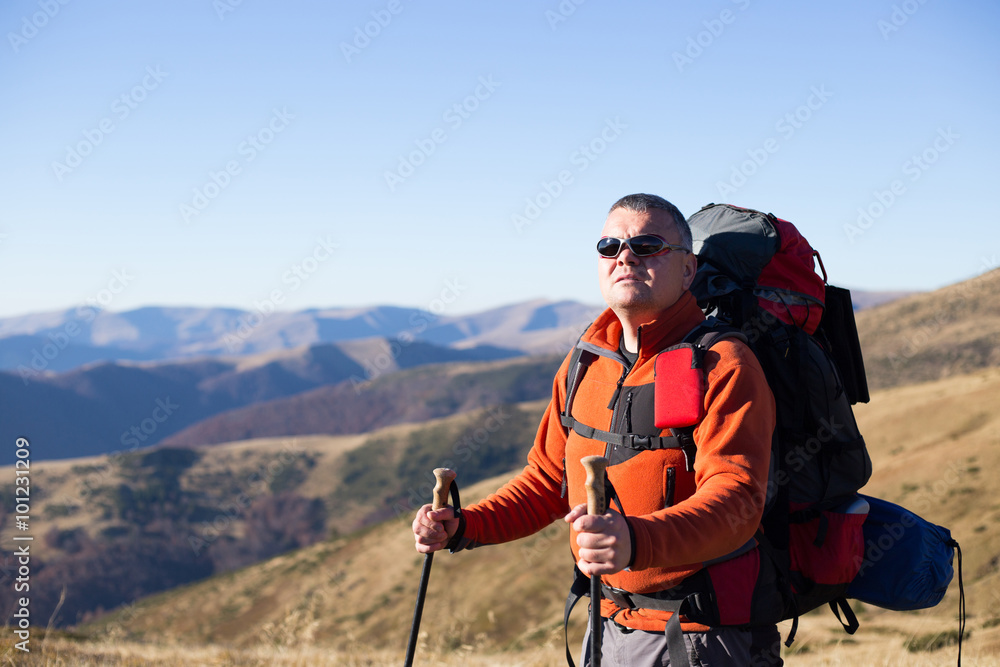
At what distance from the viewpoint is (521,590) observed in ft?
91.4

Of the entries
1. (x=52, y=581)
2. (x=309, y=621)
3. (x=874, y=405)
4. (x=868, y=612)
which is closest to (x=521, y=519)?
(x=309, y=621)

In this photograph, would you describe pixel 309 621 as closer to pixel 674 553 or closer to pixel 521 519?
pixel 521 519

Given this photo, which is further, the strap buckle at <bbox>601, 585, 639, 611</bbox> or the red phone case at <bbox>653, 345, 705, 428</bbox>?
the strap buckle at <bbox>601, 585, 639, 611</bbox>

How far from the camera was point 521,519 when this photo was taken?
334 centimetres

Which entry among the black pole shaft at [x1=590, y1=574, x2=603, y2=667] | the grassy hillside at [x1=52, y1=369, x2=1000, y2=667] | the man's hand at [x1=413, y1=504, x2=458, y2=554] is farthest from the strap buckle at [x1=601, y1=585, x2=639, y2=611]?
the grassy hillside at [x1=52, y1=369, x2=1000, y2=667]

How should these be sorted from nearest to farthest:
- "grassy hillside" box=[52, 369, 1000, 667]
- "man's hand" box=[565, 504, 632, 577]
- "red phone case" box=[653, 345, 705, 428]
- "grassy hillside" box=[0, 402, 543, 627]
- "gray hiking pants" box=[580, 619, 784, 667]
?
"man's hand" box=[565, 504, 632, 577], "red phone case" box=[653, 345, 705, 428], "gray hiking pants" box=[580, 619, 784, 667], "grassy hillside" box=[52, 369, 1000, 667], "grassy hillside" box=[0, 402, 543, 627]

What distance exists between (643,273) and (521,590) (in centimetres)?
2686

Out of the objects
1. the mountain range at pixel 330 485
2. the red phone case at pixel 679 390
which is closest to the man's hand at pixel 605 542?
the red phone case at pixel 679 390

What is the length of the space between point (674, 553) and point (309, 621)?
692 centimetres

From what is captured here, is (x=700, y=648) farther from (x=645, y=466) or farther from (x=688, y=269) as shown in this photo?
(x=688, y=269)

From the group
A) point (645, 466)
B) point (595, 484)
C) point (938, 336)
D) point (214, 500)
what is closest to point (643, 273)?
point (645, 466)

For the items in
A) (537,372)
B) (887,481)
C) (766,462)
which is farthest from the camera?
(537,372)

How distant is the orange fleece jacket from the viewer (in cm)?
234

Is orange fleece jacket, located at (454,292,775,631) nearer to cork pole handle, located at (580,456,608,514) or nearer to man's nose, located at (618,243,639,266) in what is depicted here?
cork pole handle, located at (580,456,608,514)
